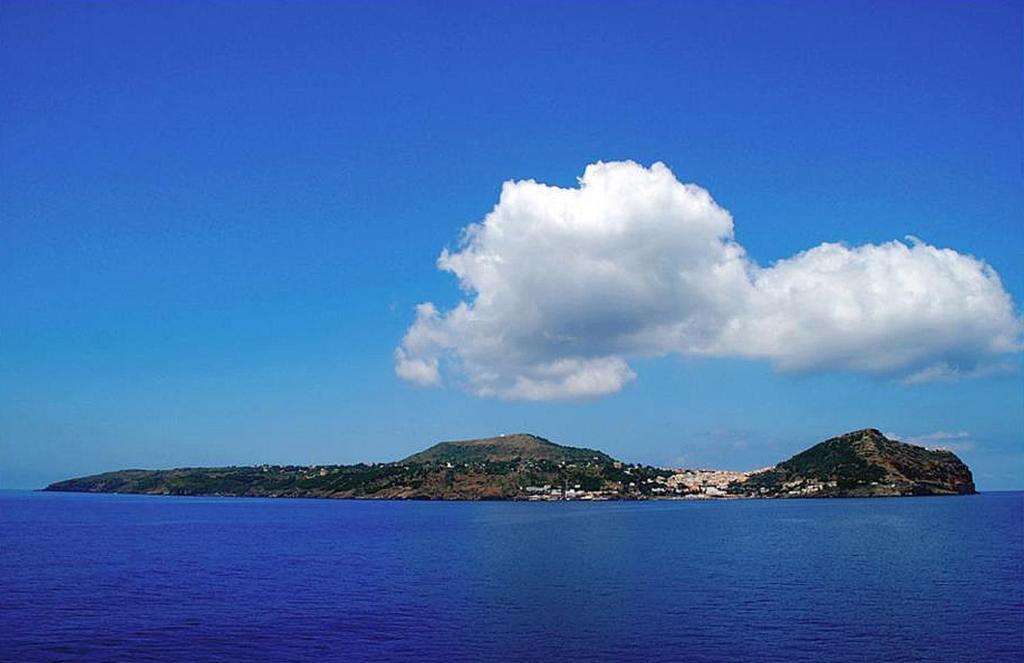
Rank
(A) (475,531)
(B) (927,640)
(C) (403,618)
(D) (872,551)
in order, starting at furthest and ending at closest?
1. (A) (475,531)
2. (D) (872,551)
3. (C) (403,618)
4. (B) (927,640)

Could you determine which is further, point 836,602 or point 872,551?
point 872,551

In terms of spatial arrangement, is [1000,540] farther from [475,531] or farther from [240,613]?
[240,613]

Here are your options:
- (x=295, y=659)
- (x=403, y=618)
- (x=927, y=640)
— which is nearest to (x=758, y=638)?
(x=927, y=640)

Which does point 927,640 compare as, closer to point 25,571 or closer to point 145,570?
point 145,570

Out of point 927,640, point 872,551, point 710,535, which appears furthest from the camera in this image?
point 710,535

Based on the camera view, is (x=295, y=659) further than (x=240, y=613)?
No

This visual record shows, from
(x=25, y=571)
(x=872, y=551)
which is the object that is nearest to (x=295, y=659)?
(x=25, y=571)
